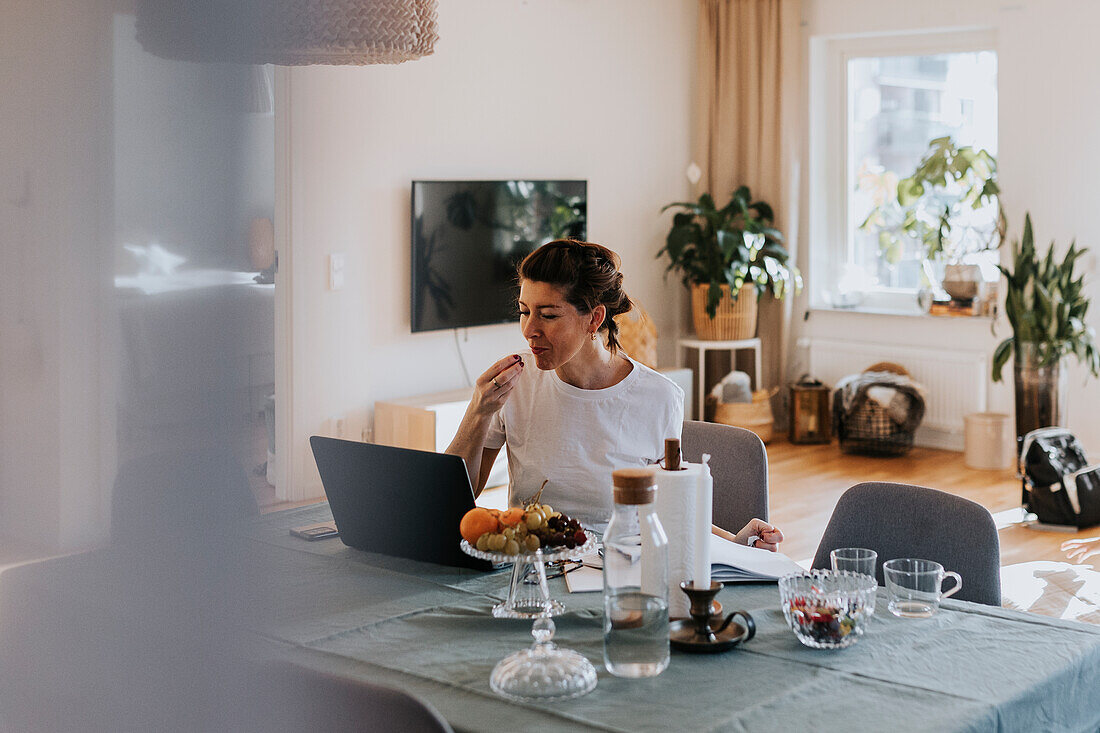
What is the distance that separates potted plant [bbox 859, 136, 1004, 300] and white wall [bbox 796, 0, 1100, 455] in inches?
5.1

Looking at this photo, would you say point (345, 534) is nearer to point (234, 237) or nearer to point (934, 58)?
point (234, 237)

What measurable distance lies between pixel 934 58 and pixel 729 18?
3.71 feet

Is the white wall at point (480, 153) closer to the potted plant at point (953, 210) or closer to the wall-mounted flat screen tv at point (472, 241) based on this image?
the wall-mounted flat screen tv at point (472, 241)

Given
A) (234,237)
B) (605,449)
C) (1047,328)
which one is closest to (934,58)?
(1047,328)

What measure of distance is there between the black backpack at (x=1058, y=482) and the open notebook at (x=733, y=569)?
9.83 feet

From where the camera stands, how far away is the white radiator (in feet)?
18.7

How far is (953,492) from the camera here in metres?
4.75

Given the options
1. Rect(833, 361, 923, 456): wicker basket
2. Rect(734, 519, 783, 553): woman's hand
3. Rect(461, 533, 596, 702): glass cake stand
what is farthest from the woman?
Rect(833, 361, 923, 456): wicker basket

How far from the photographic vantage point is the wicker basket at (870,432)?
5.59 metres

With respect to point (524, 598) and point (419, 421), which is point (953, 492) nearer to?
point (419, 421)

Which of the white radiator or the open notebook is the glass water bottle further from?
the white radiator

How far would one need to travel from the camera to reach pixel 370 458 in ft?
5.48

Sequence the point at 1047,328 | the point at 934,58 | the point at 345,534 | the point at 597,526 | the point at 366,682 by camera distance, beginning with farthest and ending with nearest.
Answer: the point at 934,58 → the point at 1047,328 → the point at 597,526 → the point at 345,534 → the point at 366,682

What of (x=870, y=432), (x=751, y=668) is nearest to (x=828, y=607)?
(x=751, y=668)
